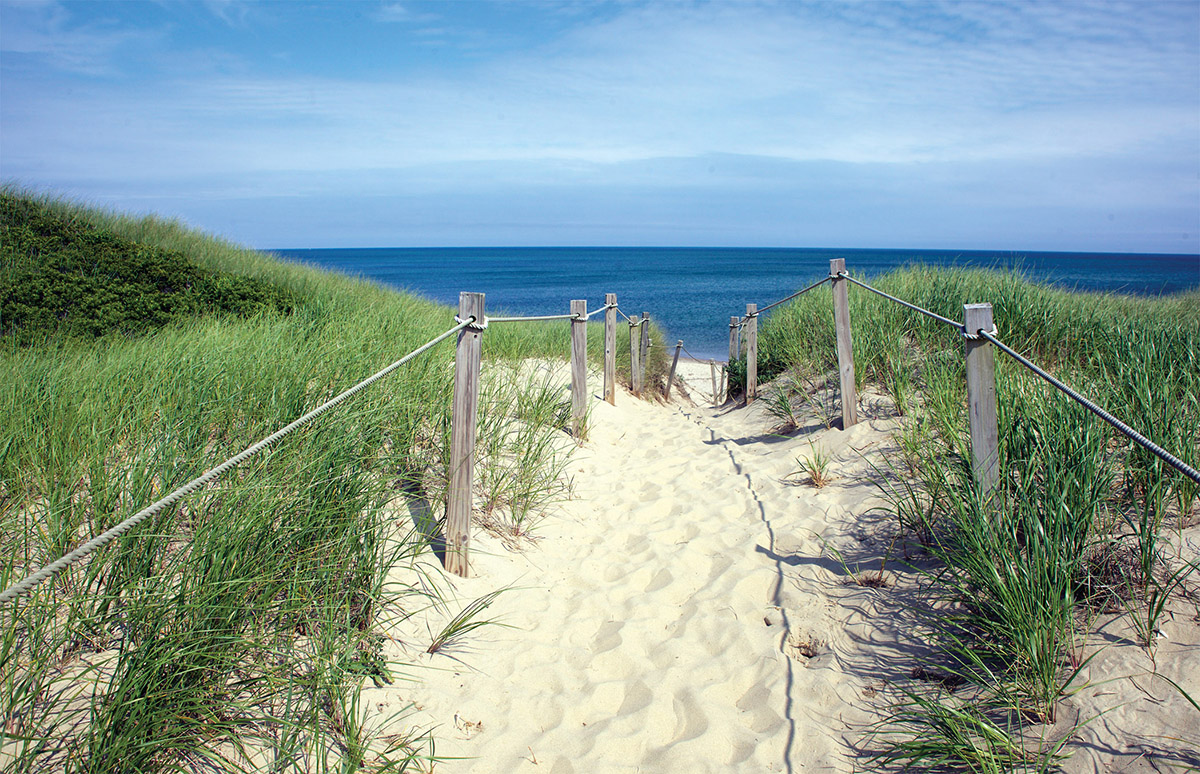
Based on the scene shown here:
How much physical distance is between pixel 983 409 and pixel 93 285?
27.2ft

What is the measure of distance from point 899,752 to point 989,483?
4.03 feet

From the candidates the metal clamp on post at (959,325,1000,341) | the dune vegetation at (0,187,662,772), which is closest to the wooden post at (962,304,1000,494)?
the metal clamp on post at (959,325,1000,341)


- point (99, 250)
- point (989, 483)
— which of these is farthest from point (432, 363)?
point (99, 250)

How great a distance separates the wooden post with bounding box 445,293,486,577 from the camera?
10.8ft

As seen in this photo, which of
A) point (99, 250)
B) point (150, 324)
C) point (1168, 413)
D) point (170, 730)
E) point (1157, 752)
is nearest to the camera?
point (170, 730)

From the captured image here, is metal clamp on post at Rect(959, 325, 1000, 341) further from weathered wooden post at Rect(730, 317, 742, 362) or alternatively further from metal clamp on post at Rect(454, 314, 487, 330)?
weathered wooden post at Rect(730, 317, 742, 362)

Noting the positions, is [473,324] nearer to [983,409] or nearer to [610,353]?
[983,409]

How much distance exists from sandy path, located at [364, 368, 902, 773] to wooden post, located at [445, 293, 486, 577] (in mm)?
206

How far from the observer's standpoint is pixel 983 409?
2863 mm

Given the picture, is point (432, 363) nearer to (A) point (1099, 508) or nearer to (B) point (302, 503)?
(B) point (302, 503)

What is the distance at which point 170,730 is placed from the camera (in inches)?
71.4

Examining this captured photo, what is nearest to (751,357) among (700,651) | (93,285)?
(700,651)

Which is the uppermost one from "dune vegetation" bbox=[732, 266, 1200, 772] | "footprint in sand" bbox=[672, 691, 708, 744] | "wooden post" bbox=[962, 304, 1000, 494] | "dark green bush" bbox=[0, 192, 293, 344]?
"dark green bush" bbox=[0, 192, 293, 344]

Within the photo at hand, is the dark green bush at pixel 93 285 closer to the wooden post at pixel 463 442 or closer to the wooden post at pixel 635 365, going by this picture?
the wooden post at pixel 463 442
